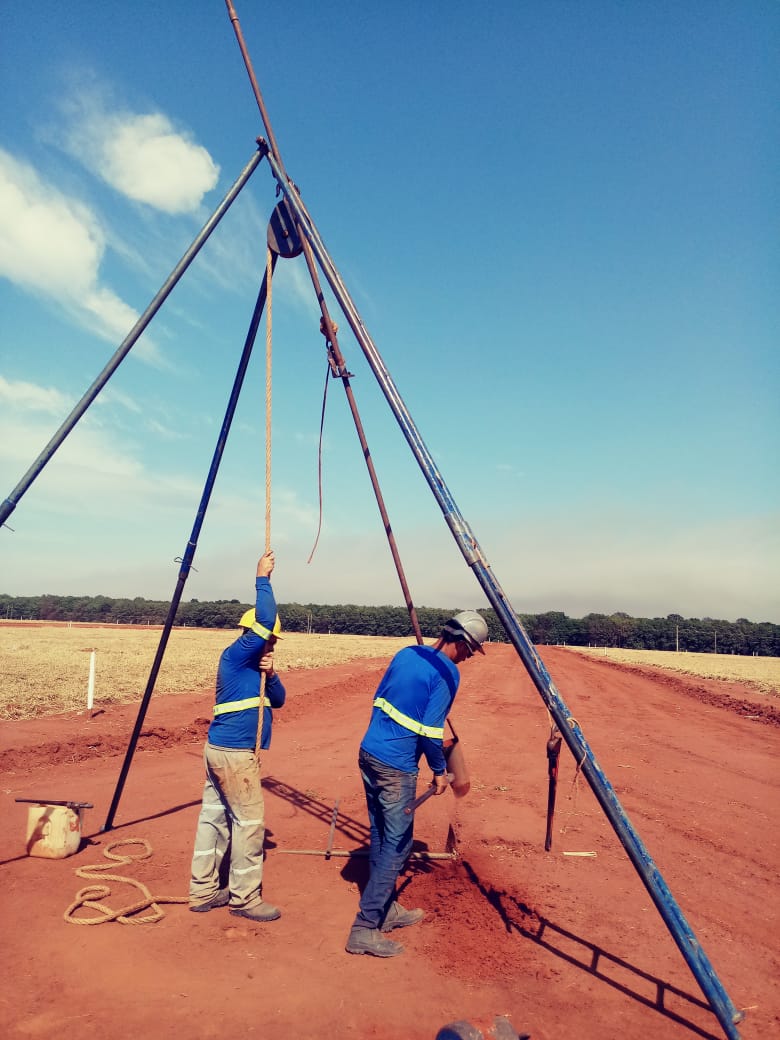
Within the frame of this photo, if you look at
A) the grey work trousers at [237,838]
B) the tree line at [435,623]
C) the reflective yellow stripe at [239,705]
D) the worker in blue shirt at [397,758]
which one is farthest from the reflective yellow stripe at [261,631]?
the tree line at [435,623]

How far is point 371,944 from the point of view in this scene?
4.34 metres

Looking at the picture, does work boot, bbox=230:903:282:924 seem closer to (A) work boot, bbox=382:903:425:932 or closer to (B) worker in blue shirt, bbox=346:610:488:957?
(B) worker in blue shirt, bbox=346:610:488:957

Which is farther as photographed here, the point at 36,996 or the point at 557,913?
the point at 557,913

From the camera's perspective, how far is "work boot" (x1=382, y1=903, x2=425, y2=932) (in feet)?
15.6

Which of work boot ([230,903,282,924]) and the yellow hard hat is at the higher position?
the yellow hard hat

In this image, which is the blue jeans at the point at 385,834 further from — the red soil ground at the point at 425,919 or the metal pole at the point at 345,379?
the metal pole at the point at 345,379

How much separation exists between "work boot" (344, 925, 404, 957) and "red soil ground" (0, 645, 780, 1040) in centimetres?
8

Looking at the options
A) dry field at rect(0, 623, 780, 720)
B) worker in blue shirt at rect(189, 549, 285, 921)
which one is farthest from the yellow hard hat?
dry field at rect(0, 623, 780, 720)

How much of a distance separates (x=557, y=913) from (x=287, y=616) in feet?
288

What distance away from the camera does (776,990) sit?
13.7 ft

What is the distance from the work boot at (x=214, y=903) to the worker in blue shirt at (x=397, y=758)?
1211 millimetres

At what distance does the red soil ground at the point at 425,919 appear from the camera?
3.71 m

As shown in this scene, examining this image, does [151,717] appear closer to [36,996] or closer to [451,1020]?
[36,996]

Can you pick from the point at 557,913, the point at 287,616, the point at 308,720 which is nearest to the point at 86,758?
the point at 308,720
